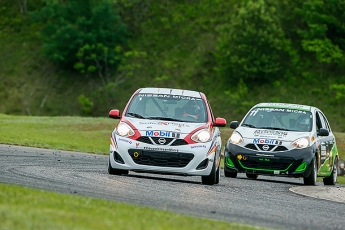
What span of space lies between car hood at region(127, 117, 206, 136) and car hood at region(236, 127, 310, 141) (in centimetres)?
301

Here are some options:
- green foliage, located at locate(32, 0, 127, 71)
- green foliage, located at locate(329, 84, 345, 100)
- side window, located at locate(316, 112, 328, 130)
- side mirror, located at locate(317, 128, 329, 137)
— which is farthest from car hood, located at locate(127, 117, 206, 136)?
green foliage, located at locate(32, 0, 127, 71)

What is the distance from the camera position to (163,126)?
17703mm

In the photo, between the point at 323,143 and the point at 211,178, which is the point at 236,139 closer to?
the point at 323,143

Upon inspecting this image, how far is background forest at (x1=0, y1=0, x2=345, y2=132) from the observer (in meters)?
67.6

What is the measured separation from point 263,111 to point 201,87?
47.6 meters

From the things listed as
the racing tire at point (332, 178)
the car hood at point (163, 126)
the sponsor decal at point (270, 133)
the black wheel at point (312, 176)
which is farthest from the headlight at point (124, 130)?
the racing tire at point (332, 178)

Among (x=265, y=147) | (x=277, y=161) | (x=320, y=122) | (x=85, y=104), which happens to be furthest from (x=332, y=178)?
(x=85, y=104)

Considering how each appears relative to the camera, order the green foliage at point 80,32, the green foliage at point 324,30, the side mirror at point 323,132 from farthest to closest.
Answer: the green foliage at point 80,32, the green foliage at point 324,30, the side mirror at point 323,132

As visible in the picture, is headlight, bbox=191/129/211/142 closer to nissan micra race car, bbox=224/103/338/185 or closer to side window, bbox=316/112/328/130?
nissan micra race car, bbox=224/103/338/185

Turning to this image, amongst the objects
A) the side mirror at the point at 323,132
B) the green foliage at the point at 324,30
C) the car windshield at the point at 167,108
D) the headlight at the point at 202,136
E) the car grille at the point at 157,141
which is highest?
the green foliage at the point at 324,30

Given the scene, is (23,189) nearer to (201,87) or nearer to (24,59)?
(201,87)

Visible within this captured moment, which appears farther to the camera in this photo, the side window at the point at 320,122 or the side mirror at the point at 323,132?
the side window at the point at 320,122

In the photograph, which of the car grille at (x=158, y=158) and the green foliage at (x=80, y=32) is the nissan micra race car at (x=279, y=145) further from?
the green foliage at (x=80, y=32)

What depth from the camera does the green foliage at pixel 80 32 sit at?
240 feet
